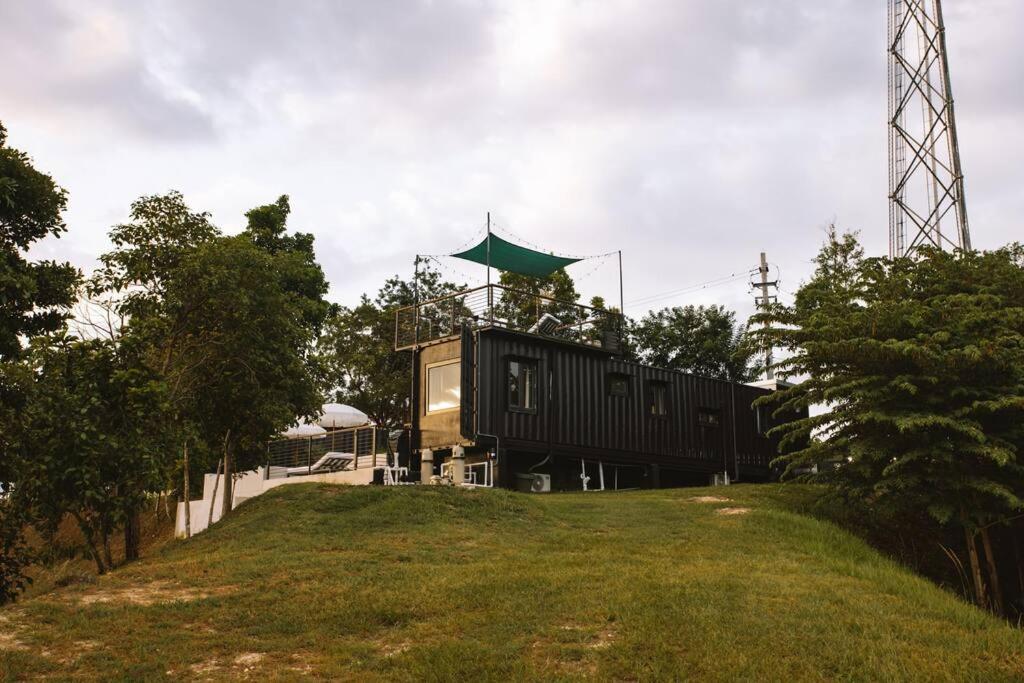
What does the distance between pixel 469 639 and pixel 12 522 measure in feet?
26.4

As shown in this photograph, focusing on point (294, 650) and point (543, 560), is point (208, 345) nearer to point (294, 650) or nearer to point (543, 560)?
point (543, 560)

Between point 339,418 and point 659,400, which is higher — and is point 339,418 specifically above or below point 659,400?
below

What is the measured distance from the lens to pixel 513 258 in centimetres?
2766

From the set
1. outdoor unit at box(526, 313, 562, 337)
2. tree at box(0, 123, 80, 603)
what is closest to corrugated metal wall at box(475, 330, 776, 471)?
outdoor unit at box(526, 313, 562, 337)

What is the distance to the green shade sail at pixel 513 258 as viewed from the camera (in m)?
26.9

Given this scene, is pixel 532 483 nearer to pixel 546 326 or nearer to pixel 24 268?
pixel 546 326

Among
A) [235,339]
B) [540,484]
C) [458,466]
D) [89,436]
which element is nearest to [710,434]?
[540,484]

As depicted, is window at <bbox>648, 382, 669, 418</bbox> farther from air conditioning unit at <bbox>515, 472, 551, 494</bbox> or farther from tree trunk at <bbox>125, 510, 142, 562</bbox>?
tree trunk at <bbox>125, 510, 142, 562</bbox>

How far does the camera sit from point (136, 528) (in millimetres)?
19016

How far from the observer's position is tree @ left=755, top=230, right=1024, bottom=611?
17578 millimetres

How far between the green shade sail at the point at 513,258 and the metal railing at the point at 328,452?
542cm

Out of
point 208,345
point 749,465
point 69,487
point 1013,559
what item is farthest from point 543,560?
point 749,465

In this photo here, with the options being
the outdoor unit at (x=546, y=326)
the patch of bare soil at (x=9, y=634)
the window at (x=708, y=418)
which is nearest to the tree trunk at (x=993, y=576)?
the outdoor unit at (x=546, y=326)

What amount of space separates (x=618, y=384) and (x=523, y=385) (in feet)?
11.8
